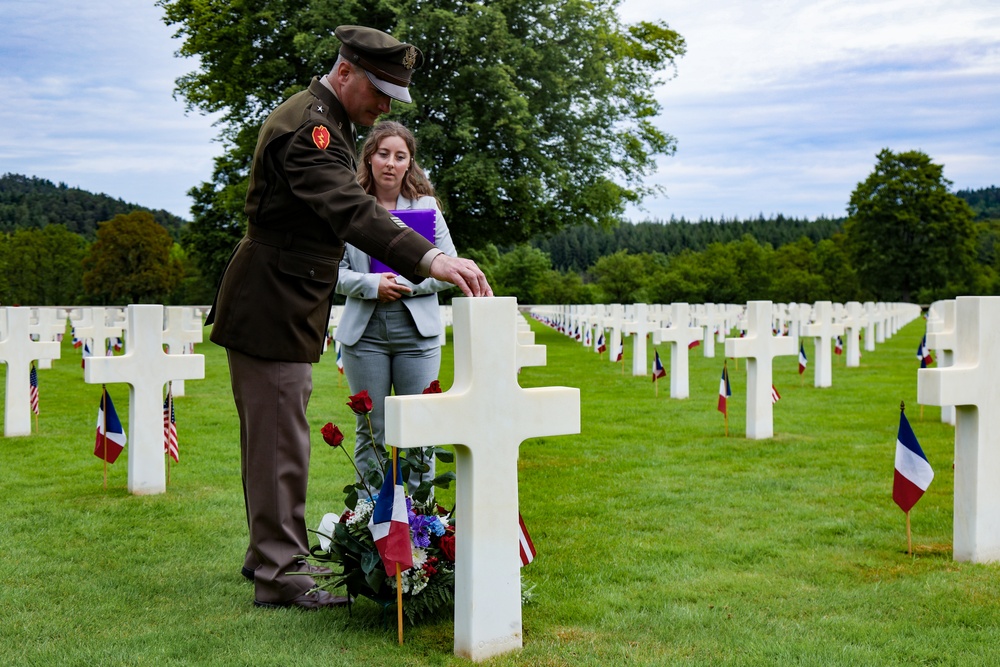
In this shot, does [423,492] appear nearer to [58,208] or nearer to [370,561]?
[370,561]

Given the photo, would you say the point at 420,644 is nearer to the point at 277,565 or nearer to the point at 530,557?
the point at 530,557

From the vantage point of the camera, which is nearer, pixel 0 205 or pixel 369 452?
pixel 369 452

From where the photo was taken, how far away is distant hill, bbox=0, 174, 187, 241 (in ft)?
307

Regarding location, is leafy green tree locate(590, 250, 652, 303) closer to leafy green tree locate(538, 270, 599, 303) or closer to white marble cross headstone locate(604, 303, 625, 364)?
leafy green tree locate(538, 270, 599, 303)

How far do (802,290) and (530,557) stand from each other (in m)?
75.3

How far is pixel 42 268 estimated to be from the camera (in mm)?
72750

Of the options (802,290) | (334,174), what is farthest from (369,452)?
(802,290)

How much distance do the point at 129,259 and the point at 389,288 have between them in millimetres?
68027

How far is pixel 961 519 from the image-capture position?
4.59 m

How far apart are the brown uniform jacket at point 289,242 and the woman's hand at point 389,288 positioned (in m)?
0.46

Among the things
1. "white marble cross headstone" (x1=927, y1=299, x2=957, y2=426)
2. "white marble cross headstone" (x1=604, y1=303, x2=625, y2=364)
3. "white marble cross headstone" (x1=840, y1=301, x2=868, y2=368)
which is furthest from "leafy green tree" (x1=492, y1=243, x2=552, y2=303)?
"white marble cross headstone" (x1=927, y1=299, x2=957, y2=426)

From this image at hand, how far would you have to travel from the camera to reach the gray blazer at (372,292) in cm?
451

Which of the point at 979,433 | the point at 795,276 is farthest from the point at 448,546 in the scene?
the point at 795,276

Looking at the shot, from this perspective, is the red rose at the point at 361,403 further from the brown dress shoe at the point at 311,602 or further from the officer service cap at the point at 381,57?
the officer service cap at the point at 381,57
